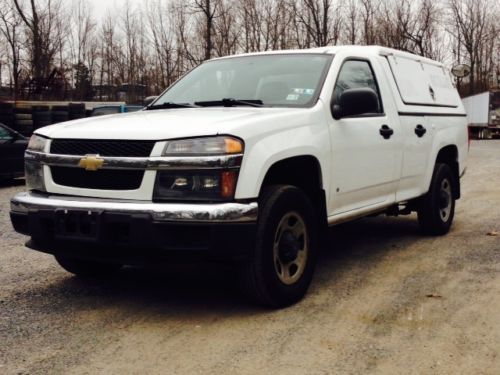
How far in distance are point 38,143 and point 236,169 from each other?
150 cm

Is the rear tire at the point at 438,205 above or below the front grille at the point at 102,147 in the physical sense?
below

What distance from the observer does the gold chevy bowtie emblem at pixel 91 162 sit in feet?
12.6

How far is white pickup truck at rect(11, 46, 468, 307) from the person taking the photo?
143 inches

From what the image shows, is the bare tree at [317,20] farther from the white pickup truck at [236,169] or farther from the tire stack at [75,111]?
the white pickup truck at [236,169]

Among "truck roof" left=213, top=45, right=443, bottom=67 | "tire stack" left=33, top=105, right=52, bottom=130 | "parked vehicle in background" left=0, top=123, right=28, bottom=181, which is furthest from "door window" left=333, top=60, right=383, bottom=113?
"tire stack" left=33, top=105, right=52, bottom=130

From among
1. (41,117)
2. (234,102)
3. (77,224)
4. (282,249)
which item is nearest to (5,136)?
(41,117)

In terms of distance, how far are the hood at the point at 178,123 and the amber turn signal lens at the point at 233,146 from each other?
0.04 m

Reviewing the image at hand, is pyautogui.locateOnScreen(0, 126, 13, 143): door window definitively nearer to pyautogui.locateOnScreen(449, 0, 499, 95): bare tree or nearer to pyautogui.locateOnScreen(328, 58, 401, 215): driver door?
pyautogui.locateOnScreen(328, 58, 401, 215): driver door

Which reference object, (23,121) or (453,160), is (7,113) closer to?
(23,121)

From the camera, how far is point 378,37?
35656 millimetres

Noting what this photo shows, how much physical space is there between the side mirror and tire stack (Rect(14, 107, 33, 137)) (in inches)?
579

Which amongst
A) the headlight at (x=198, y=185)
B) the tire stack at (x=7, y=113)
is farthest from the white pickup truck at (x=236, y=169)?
A: the tire stack at (x=7, y=113)

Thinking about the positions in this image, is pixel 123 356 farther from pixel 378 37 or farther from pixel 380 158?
pixel 378 37

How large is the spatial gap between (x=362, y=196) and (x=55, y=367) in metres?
2.81
